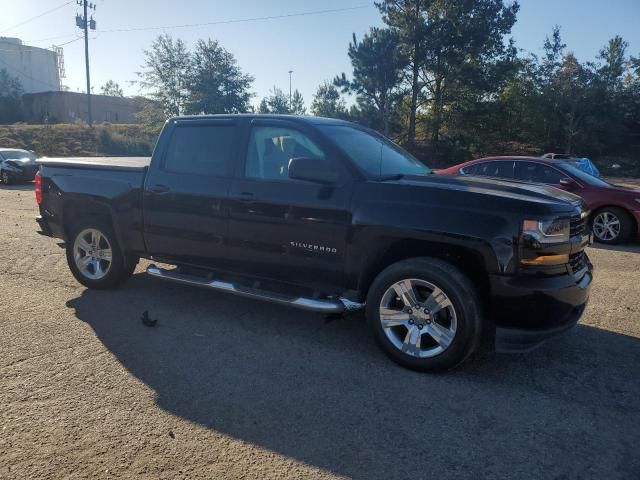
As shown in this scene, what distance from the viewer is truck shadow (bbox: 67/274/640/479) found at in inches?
109

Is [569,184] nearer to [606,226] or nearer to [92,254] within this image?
[606,226]

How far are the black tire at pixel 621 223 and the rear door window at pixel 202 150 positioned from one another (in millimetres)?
7061

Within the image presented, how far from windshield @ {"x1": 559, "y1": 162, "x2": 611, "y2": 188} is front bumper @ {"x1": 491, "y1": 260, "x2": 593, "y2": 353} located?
646cm

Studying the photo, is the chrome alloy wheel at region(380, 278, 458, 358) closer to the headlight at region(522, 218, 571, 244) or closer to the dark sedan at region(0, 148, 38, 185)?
the headlight at region(522, 218, 571, 244)

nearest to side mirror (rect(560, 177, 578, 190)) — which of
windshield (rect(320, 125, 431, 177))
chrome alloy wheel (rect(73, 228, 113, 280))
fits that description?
windshield (rect(320, 125, 431, 177))

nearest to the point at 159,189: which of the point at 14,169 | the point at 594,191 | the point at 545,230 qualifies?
the point at 545,230

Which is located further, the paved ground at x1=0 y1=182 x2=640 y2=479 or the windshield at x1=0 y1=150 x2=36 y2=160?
the windshield at x1=0 y1=150 x2=36 y2=160

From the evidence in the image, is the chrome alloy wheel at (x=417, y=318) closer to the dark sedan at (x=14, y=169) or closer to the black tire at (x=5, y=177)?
the dark sedan at (x=14, y=169)

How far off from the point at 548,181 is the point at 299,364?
7206 millimetres

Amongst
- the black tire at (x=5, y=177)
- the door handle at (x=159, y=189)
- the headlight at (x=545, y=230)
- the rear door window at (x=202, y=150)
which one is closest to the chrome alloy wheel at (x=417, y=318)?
the headlight at (x=545, y=230)

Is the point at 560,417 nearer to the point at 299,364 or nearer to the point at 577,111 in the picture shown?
the point at 299,364

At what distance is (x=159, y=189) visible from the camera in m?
4.98

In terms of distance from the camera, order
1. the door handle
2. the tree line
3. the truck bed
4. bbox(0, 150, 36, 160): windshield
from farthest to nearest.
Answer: the tree line → bbox(0, 150, 36, 160): windshield → the truck bed → the door handle

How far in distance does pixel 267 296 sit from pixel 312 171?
1146mm
